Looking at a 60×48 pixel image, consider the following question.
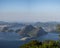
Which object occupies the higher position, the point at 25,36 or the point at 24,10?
the point at 24,10

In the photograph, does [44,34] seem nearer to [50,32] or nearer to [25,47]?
[50,32]

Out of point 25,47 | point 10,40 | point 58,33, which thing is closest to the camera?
point 25,47

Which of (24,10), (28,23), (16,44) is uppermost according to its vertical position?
(24,10)

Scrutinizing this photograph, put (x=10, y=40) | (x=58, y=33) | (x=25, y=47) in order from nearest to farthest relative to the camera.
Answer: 1. (x=25, y=47)
2. (x=58, y=33)
3. (x=10, y=40)

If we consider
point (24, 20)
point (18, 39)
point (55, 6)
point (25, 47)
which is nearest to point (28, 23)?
point (24, 20)

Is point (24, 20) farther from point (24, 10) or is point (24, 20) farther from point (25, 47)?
point (25, 47)

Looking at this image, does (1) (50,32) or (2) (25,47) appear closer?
(2) (25,47)
